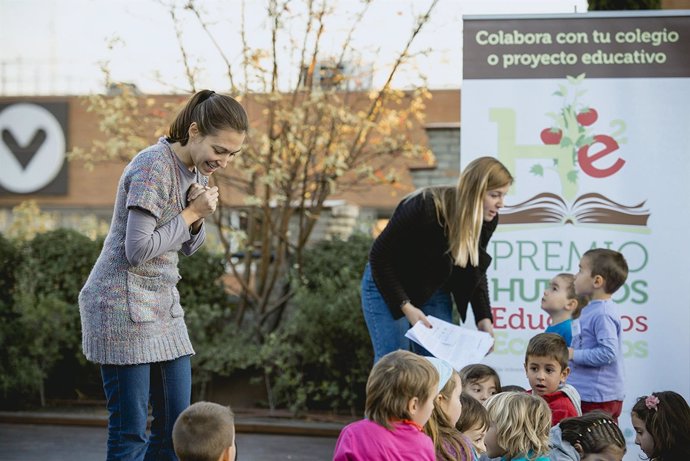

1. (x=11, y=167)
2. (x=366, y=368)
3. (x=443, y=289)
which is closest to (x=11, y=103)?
(x=11, y=167)

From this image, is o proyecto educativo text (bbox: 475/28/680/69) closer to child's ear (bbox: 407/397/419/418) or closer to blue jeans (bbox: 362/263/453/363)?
blue jeans (bbox: 362/263/453/363)

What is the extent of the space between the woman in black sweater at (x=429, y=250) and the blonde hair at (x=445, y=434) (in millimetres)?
1019

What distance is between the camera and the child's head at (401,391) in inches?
128

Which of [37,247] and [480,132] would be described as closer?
[480,132]

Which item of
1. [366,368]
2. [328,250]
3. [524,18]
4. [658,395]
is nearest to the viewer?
[658,395]

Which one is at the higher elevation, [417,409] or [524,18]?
[524,18]

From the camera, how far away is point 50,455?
6344mm

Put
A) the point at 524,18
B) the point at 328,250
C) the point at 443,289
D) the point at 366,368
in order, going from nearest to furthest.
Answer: the point at 443,289 → the point at 524,18 → the point at 366,368 → the point at 328,250

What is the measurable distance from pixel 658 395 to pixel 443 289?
1.12 meters

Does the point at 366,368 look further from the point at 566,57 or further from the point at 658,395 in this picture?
the point at 658,395

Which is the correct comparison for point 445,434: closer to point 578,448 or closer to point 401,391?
point 401,391

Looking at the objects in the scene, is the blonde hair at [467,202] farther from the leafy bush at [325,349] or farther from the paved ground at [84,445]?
the leafy bush at [325,349]

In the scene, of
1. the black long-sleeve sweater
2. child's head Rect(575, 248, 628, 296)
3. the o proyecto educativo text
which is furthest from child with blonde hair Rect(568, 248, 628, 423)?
the o proyecto educativo text

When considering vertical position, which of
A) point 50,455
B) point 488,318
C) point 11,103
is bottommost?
point 50,455
